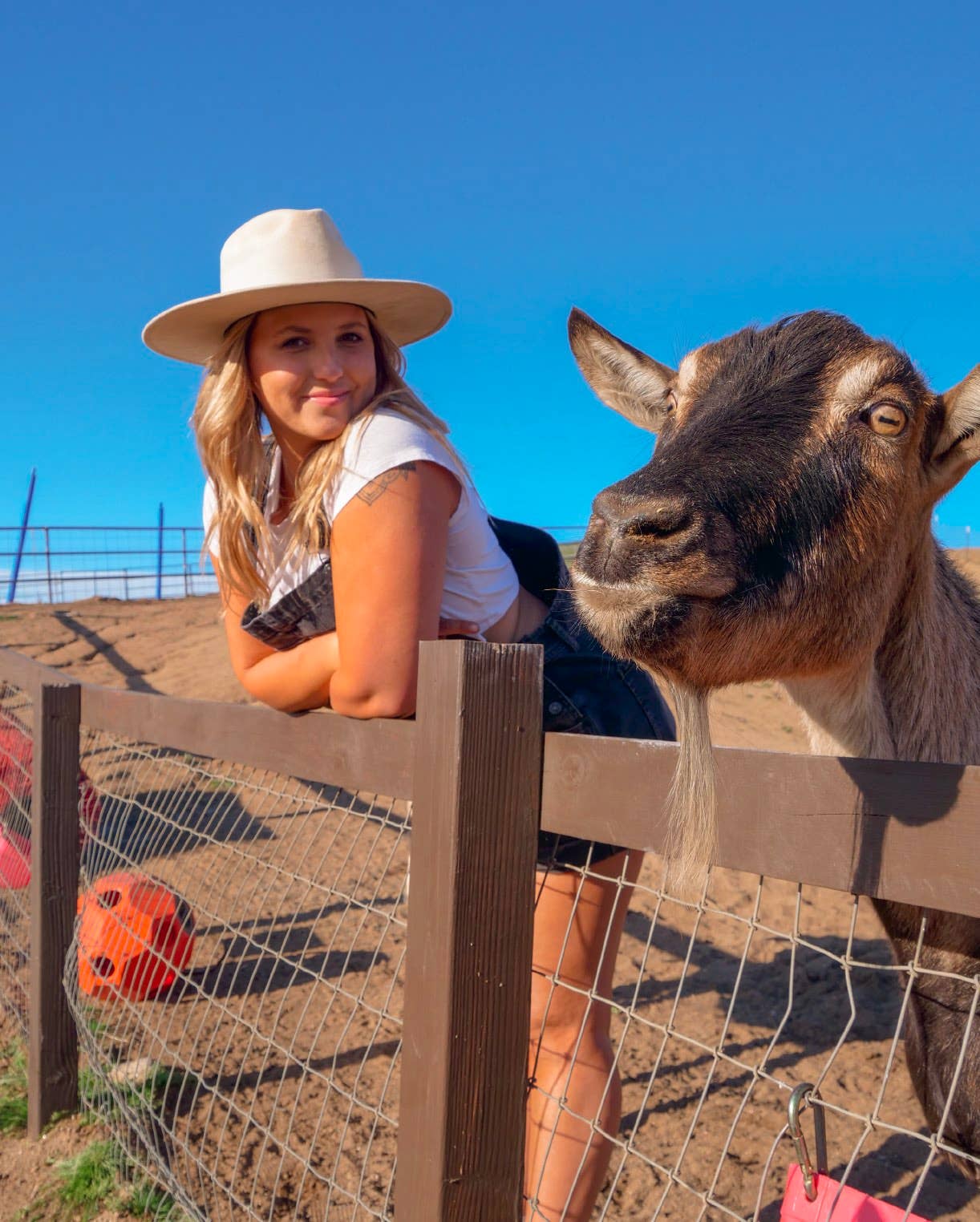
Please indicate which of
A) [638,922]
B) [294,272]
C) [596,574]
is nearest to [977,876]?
[596,574]

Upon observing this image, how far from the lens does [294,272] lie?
237cm

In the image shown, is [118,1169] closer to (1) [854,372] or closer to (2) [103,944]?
(2) [103,944]

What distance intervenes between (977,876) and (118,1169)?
3.17m

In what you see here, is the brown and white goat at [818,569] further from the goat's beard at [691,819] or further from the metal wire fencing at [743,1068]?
the metal wire fencing at [743,1068]

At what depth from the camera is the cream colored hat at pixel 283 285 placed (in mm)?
2377

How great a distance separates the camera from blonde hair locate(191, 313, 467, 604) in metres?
2.28

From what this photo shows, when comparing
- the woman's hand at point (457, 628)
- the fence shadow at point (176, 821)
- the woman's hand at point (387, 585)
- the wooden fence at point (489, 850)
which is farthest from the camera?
the fence shadow at point (176, 821)

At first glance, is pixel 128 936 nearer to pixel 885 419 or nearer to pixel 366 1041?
pixel 366 1041

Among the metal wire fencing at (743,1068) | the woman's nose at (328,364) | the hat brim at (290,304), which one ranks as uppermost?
the hat brim at (290,304)

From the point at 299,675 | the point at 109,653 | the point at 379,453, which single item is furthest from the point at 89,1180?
the point at 109,653

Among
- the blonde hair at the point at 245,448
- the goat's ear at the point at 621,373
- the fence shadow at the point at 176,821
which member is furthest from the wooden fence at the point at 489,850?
the fence shadow at the point at 176,821

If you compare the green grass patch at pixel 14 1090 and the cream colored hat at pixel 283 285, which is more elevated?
the cream colored hat at pixel 283 285

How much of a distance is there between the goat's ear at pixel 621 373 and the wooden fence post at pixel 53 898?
90.4 inches

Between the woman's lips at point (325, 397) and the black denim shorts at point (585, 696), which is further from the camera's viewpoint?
the woman's lips at point (325, 397)
